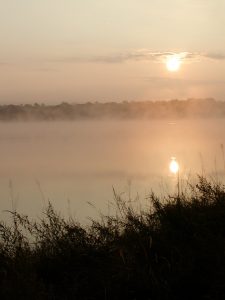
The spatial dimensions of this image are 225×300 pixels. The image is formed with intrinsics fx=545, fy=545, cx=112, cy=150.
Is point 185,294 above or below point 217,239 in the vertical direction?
below

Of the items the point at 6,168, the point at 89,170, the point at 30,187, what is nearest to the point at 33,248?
the point at 30,187

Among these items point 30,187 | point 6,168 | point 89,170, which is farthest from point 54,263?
point 6,168

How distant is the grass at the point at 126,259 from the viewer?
4.20m

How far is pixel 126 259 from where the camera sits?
4625 mm

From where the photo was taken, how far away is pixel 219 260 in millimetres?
4395

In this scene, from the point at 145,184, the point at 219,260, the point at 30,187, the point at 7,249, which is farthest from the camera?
the point at 30,187

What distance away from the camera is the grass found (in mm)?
4199

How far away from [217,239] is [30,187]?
39.8 feet

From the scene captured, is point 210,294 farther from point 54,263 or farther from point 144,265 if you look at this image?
point 54,263

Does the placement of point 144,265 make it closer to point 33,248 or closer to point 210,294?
point 210,294

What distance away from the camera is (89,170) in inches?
838

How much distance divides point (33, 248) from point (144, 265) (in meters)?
1.29

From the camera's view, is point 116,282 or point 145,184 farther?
point 145,184

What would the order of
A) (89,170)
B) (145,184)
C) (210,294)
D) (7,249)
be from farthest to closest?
(89,170)
(145,184)
(7,249)
(210,294)
